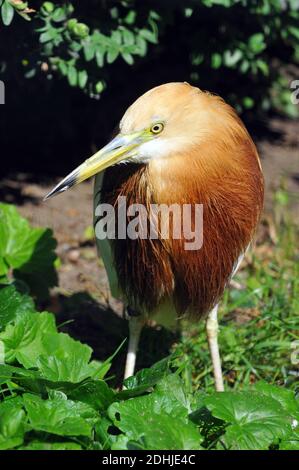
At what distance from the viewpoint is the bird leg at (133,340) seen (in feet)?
12.9

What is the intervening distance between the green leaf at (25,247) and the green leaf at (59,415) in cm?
119

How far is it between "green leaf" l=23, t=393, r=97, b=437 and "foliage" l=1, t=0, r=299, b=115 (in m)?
1.74

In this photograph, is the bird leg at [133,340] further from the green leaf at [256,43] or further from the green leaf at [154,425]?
the green leaf at [256,43]

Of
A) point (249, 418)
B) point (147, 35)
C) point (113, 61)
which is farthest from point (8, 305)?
point (147, 35)

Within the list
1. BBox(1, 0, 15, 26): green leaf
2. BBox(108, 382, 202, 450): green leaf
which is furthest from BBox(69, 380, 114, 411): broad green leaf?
BBox(1, 0, 15, 26): green leaf

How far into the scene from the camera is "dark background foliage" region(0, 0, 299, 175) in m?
4.32

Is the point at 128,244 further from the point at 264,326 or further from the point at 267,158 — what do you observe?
the point at 267,158

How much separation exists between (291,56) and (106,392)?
3792 millimetres

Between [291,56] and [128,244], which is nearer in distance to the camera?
[128,244]

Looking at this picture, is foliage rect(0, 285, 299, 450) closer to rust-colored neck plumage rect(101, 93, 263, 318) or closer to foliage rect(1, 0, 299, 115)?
rust-colored neck plumage rect(101, 93, 263, 318)

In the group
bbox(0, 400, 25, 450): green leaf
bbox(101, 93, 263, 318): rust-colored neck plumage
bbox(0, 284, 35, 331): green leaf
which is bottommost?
bbox(0, 400, 25, 450): green leaf
